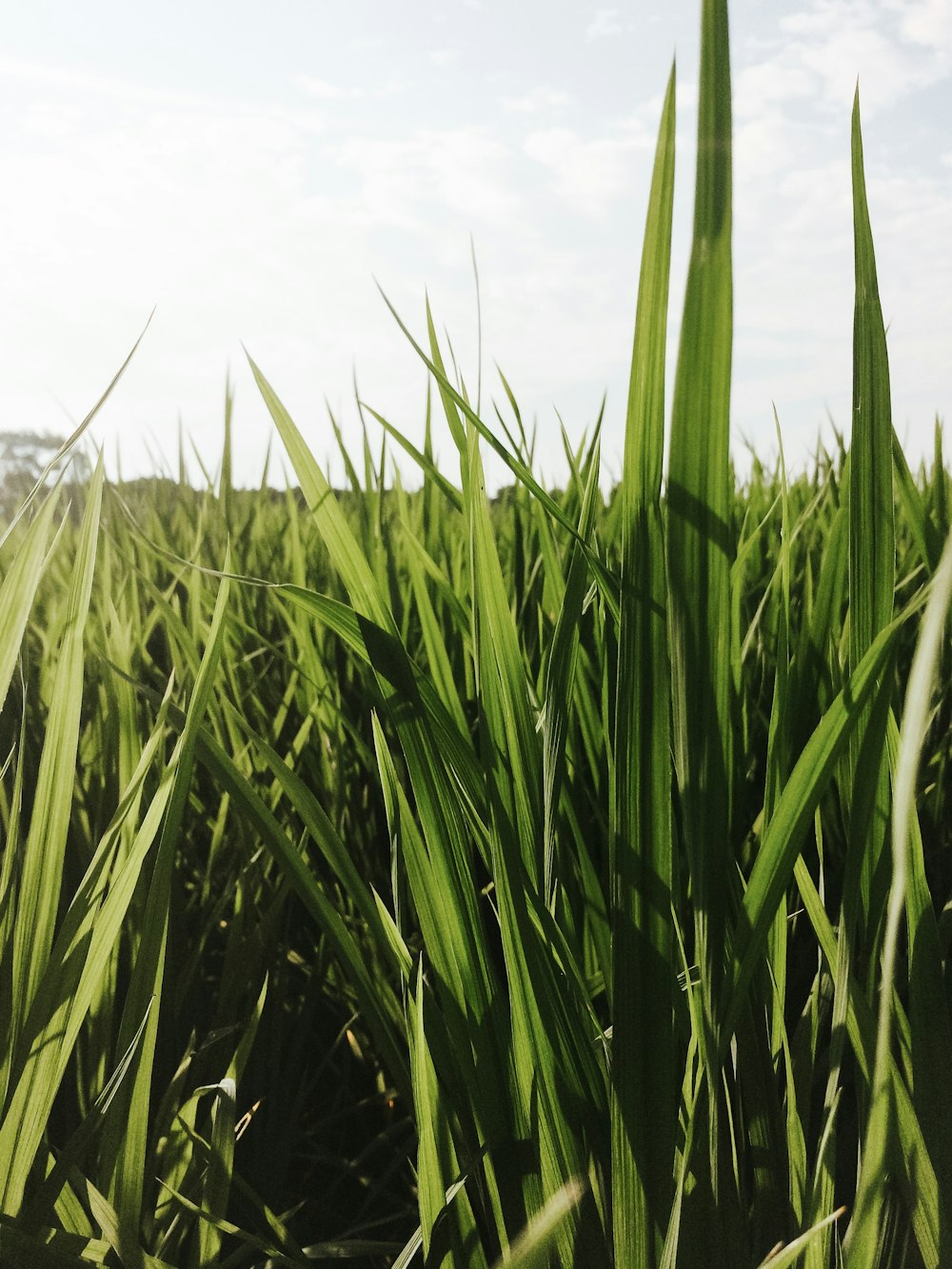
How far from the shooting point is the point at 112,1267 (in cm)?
39

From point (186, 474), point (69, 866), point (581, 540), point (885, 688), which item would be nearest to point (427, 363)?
point (581, 540)

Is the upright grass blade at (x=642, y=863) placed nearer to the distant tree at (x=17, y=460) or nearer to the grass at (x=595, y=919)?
the grass at (x=595, y=919)

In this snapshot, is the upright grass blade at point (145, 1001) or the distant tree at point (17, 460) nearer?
the upright grass blade at point (145, 1001)

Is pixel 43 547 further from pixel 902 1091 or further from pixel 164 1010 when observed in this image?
pixel 902 1091

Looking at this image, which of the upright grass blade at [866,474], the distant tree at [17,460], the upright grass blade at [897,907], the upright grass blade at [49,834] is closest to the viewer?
the upright grass blade at [897,907]

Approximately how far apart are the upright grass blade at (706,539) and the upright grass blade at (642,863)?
13 millimetres

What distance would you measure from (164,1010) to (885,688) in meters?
0.48

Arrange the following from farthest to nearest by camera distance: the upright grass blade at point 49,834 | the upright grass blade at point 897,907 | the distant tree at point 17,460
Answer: the distant tree at point 17,460
the upright grass blade at point 49,834
the upright grass blade at point 897,907

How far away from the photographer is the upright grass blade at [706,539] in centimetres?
27

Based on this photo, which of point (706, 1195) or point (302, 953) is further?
point (302, 953)

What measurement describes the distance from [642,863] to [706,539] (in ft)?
0.39

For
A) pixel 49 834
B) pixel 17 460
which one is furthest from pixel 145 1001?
pixel 17 460

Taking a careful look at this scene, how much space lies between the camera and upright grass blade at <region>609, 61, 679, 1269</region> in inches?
12.8

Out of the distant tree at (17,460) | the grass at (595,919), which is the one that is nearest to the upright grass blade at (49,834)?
the grass at (595,919)
